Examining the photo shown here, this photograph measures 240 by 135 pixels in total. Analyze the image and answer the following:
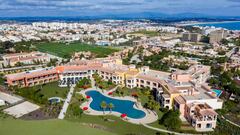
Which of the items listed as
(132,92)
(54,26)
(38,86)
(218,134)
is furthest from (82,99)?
(54,26)

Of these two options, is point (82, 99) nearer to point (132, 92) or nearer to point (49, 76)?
point (132, 92)

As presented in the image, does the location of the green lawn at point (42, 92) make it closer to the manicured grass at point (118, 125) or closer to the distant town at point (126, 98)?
the distant town at point (126, 98)

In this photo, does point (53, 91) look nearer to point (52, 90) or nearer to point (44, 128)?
point (52, 90)

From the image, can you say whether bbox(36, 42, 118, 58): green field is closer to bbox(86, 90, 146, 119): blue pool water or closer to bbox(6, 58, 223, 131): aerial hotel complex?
bbox(6, 58, 223, 131): aerial hotel complex

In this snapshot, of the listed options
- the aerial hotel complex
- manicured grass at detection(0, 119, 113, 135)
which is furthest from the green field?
manicured grass at detection(0, 119, 113, 135)

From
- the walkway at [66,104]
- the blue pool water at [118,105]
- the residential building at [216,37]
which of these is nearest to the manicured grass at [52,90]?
the walkway at [66,104]

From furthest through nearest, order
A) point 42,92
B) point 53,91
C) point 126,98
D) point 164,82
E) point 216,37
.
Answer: point 216,37 < point 53,91 < point 42,92 < point 164,82 < point 126,98

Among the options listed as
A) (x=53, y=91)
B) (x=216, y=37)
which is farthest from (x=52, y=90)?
(x=216, y=37)
